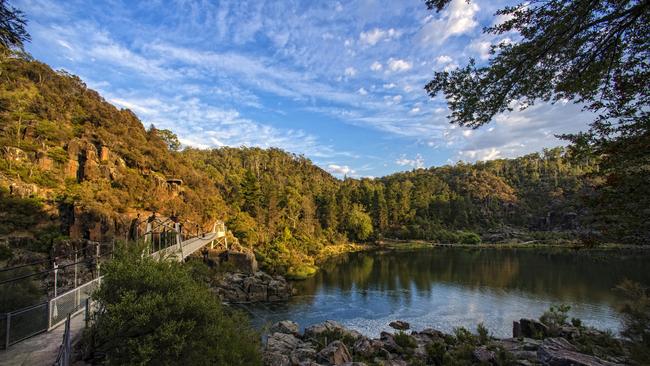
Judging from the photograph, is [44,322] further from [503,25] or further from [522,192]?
[522,192]

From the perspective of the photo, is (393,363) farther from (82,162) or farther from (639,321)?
(82,162)

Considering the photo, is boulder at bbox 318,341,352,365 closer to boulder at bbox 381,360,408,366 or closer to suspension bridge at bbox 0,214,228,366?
boulder at bbox 381,360,408,366

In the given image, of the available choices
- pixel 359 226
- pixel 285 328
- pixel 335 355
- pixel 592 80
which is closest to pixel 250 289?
pixel 285 328

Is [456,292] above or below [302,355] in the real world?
below

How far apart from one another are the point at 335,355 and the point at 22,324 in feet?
34.1

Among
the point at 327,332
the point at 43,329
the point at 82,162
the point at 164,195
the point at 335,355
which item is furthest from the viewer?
the point at 164,195

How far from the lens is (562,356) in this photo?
1217 cm

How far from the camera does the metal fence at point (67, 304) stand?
8.48 m

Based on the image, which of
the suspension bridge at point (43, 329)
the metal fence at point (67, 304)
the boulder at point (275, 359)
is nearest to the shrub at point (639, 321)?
the boulder at point (275, 359)

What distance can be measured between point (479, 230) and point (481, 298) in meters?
58.0

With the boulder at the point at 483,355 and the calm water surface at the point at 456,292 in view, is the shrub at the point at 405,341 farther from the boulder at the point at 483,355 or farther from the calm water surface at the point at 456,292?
the calm water surface at the point at 456,292

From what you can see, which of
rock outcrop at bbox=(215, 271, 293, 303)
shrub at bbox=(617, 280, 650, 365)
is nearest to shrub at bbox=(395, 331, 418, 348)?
shrub at bbox=(617, 280, 650, 365)

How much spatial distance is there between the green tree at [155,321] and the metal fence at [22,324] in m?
1.12

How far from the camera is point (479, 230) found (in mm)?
81812
